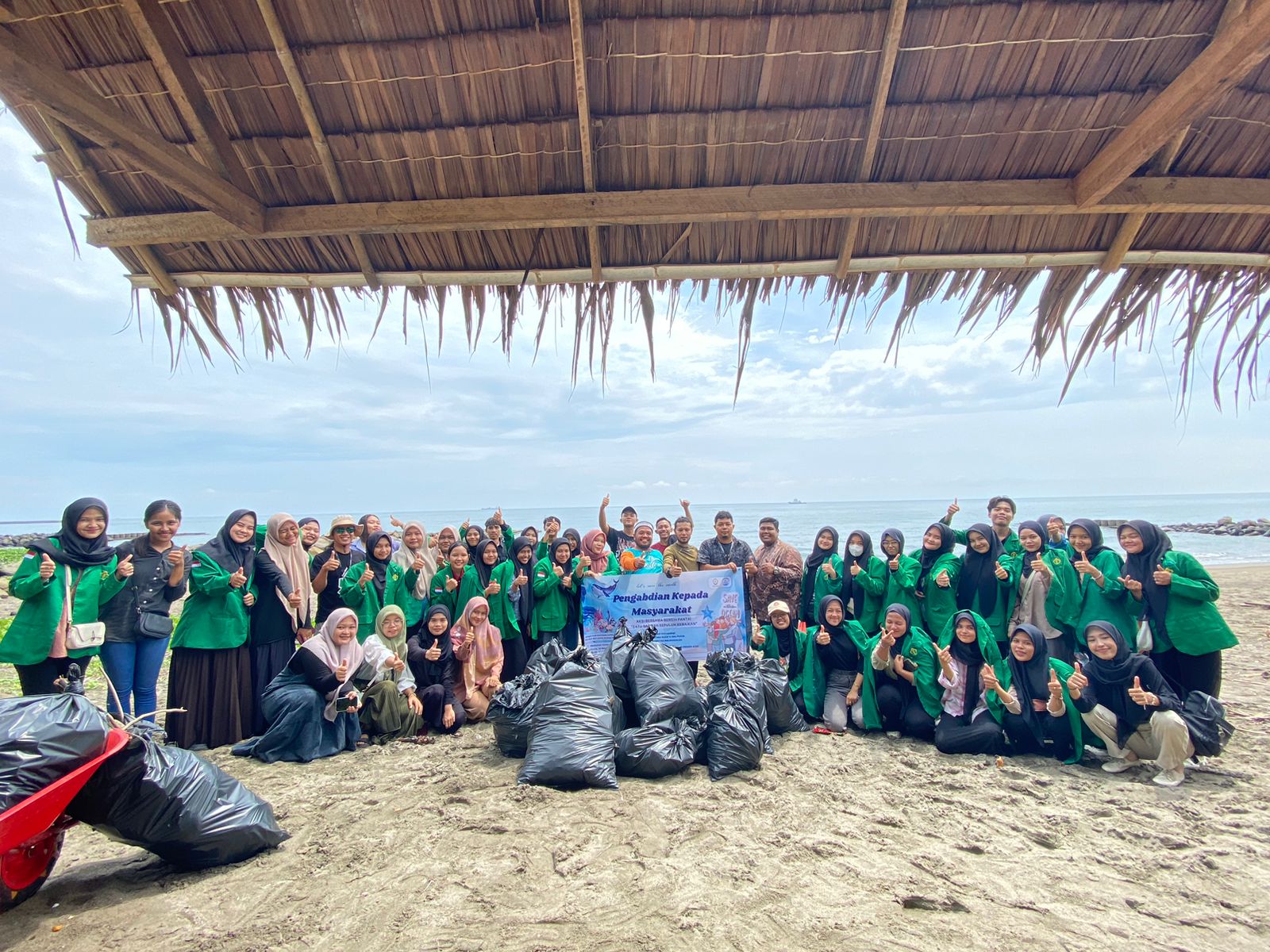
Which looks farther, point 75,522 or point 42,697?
point 75,522

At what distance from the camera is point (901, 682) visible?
15.7ft

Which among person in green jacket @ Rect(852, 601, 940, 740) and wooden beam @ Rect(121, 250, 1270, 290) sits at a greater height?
wooden beam @ Rect(121, 250, 1270, 290)

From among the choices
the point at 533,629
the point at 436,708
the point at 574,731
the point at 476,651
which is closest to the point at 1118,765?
the point at 574,731

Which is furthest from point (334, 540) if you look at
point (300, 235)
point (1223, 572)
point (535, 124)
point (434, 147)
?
point (1223, 572)

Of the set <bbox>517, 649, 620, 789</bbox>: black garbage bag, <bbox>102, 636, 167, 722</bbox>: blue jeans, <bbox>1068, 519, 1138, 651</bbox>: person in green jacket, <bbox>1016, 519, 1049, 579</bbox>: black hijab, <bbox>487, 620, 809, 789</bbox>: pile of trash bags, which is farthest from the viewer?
<bbox>1016, 519, 1049, 579</bbox>: black hijab

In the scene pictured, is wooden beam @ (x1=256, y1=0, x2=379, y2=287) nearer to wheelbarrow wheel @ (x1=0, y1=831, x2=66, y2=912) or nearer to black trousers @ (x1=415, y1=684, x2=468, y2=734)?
wheelbarrow wheel @ (x1=0, y1=831, x2=66, y2=912)

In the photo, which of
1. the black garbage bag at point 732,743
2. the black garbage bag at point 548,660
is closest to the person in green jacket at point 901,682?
the black garbage bag at point 732,743

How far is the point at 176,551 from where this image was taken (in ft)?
14.6

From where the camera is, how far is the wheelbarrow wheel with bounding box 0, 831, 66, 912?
244 cm

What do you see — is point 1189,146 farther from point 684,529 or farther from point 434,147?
point 684,529

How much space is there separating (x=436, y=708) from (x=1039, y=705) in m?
4.17

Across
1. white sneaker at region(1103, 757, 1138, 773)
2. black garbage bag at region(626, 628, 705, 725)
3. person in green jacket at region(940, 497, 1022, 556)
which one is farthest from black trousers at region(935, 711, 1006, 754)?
black garbage bag at region(626, 628, 705, 725)

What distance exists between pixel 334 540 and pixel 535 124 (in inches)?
146

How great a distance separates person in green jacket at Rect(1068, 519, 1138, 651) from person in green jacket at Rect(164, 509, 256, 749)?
19.0 feet
